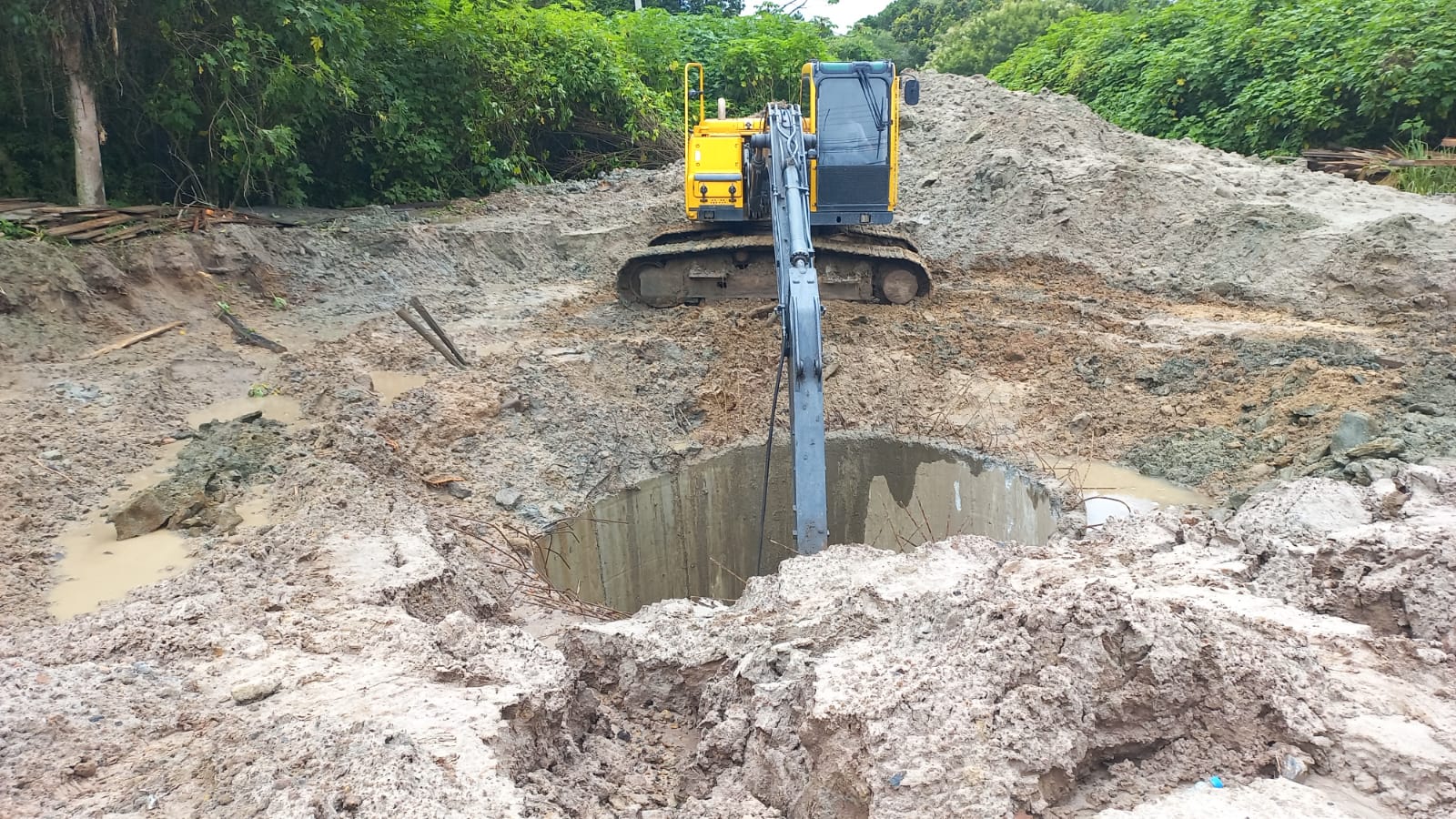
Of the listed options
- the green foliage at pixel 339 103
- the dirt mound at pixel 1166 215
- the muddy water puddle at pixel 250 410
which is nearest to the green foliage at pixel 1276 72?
the dirt mound at pixel 1166 215

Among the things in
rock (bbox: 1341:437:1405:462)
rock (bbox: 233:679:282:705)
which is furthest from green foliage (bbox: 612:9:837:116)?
rock (bbox: 233:679:282:705)

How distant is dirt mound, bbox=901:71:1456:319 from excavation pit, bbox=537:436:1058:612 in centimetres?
370

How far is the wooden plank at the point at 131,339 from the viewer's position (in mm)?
7574

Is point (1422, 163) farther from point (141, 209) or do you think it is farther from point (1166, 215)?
point (141, 209)

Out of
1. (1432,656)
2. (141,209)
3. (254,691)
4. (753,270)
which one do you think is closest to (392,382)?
(141,209)

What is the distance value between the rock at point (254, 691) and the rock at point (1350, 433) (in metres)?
6.43

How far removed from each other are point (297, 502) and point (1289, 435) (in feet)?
23.3

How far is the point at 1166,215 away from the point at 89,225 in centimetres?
1187

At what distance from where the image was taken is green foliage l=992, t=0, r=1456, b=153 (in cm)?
1276

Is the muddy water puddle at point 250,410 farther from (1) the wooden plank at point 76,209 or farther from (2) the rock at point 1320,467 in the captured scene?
(2) the rock at point 1320,467

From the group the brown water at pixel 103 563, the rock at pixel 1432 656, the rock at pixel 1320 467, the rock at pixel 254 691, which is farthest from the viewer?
the rock at pixel 1320 467

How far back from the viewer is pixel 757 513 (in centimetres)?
913

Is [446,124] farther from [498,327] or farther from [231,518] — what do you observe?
[231,518]

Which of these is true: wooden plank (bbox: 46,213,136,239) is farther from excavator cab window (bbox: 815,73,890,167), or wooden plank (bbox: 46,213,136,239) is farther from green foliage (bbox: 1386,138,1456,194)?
green foliage (bbox: 1386,138,1456,194)
